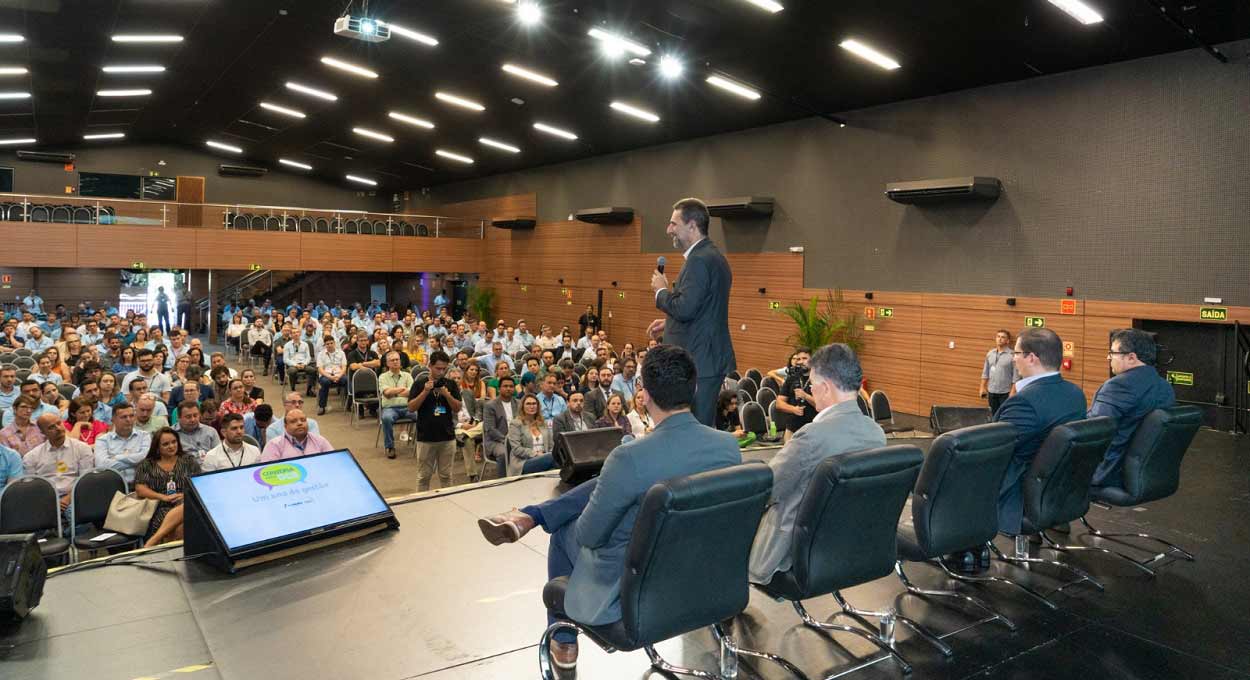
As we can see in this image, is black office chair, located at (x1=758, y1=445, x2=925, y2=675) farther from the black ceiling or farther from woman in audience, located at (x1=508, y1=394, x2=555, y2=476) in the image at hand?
the black ceiling

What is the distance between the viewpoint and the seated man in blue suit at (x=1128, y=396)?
3.98m

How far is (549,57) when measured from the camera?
1170cm

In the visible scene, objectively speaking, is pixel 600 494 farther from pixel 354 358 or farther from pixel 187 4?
pixel 187 4

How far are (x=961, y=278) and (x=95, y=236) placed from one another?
57.0 ft

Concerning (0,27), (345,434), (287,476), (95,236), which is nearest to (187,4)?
(0,27)

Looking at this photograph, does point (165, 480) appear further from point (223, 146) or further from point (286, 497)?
point (223, 146)

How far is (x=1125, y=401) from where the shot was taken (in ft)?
13.1

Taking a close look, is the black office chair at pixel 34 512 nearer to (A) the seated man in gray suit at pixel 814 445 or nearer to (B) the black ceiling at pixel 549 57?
(A) the seated man in gray suit at pixel 814 445

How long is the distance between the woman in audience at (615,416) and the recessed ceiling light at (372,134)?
47.9 feet

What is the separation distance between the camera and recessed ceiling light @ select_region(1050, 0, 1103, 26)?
25.4 ft

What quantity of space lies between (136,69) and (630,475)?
627 inches

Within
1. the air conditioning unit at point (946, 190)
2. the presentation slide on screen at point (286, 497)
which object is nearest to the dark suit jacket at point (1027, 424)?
the presentation slide on screen at point (286, 497)

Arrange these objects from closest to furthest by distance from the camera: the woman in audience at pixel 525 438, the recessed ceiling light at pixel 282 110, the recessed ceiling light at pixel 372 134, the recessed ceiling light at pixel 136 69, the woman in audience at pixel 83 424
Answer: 1. the woman in audience at pixel 83 424
2. the woman in audience at pixel 525 438
3. the recessed ceiling light at pixel 136 69
4. the recessed ceiling light at pixel 282 110
5. the recessed ceiling light at pixel 372 134

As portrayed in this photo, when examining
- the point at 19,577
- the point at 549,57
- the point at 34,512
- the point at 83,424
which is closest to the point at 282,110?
the point at 549,57
